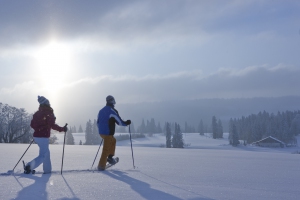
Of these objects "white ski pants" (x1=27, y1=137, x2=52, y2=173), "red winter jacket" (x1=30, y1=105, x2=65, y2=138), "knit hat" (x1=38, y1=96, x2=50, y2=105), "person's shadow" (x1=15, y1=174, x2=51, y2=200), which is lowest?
"person's shadow" (x1=15, y1=174, x2=51, y2=200)

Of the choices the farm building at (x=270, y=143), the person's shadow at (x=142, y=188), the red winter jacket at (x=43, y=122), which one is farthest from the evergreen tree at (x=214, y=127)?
the person's shadow at (x=142, y=188)

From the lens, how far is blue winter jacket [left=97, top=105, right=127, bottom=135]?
962 cm

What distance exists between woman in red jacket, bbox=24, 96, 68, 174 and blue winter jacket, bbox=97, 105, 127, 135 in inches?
51.3

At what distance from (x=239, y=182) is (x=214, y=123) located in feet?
404

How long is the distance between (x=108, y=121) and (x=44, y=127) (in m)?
1.87

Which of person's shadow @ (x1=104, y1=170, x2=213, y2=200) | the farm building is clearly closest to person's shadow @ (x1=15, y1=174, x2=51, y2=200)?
person's shadow @ (x1=104, y1=170, x2=213, y2=200)

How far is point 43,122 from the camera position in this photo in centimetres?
844

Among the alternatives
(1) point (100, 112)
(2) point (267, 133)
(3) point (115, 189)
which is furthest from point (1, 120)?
(2) point (267, 133)

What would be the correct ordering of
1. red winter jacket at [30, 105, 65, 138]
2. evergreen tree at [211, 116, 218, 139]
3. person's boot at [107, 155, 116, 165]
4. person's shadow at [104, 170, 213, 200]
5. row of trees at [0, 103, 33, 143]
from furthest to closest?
evergreen tree at [211, 116, 218, 139] < row of trees at [0, 103, 33, 143] < person's boot at [107, 155, 116, 165] < red winter jacket at [30, 105, 65, 138] < person's shadow at [104, 170, 213, 200]

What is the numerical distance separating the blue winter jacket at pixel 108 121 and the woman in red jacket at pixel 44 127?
1303 millimetres

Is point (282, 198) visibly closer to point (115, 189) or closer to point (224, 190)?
point (224, 190)

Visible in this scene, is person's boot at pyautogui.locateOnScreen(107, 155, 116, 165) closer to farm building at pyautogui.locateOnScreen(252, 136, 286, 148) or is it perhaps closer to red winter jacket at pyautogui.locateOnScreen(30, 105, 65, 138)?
red winter jacket at pyautogui.locateOnScreen(30, 105, 65, 138)

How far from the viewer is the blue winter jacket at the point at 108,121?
962 cm

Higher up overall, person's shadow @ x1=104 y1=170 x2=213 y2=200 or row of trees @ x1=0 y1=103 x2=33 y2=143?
row of trees @ x1=0 y1=103 x2=33 y2=143
